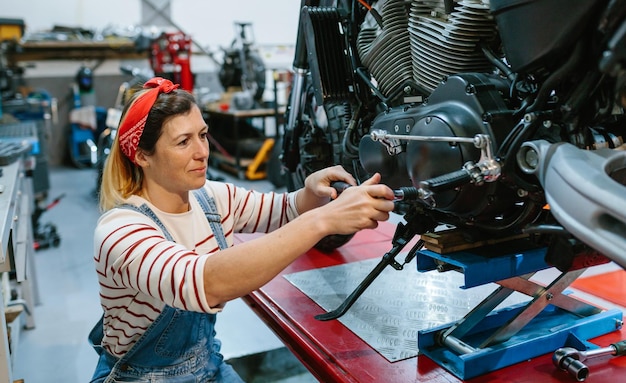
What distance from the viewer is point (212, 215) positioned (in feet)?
5.56

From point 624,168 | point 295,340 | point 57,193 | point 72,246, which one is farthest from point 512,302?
point 57,193

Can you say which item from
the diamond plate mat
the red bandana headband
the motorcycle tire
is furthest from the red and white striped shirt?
the motorcycle tire

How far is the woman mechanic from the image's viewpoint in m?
1.24

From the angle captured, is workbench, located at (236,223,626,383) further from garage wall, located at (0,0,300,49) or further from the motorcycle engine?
garage wall, located at (0,0,300,49)

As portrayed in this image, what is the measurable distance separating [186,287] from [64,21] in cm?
769

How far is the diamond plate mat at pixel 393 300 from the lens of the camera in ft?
5.72

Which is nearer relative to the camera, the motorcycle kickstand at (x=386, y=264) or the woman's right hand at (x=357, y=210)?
the woman's right hand at (x=357, y=210)

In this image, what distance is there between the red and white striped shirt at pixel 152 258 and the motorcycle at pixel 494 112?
1.55ft

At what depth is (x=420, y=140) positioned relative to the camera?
1496 millimetres

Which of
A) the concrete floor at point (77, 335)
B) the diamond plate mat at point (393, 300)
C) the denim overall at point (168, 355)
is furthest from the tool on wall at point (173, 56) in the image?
the denim overall at point (168, 355)

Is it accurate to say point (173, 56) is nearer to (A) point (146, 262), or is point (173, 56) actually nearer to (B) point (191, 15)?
(B) point (191, 15)

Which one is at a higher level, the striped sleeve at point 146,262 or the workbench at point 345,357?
the striped sleeve at point 146,262

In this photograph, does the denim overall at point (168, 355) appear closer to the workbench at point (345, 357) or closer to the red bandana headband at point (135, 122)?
the red bandana headband at point (135, 122)

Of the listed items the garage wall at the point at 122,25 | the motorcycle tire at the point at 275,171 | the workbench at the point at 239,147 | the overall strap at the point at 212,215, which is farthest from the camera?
the garage wall at the point at 122,25
